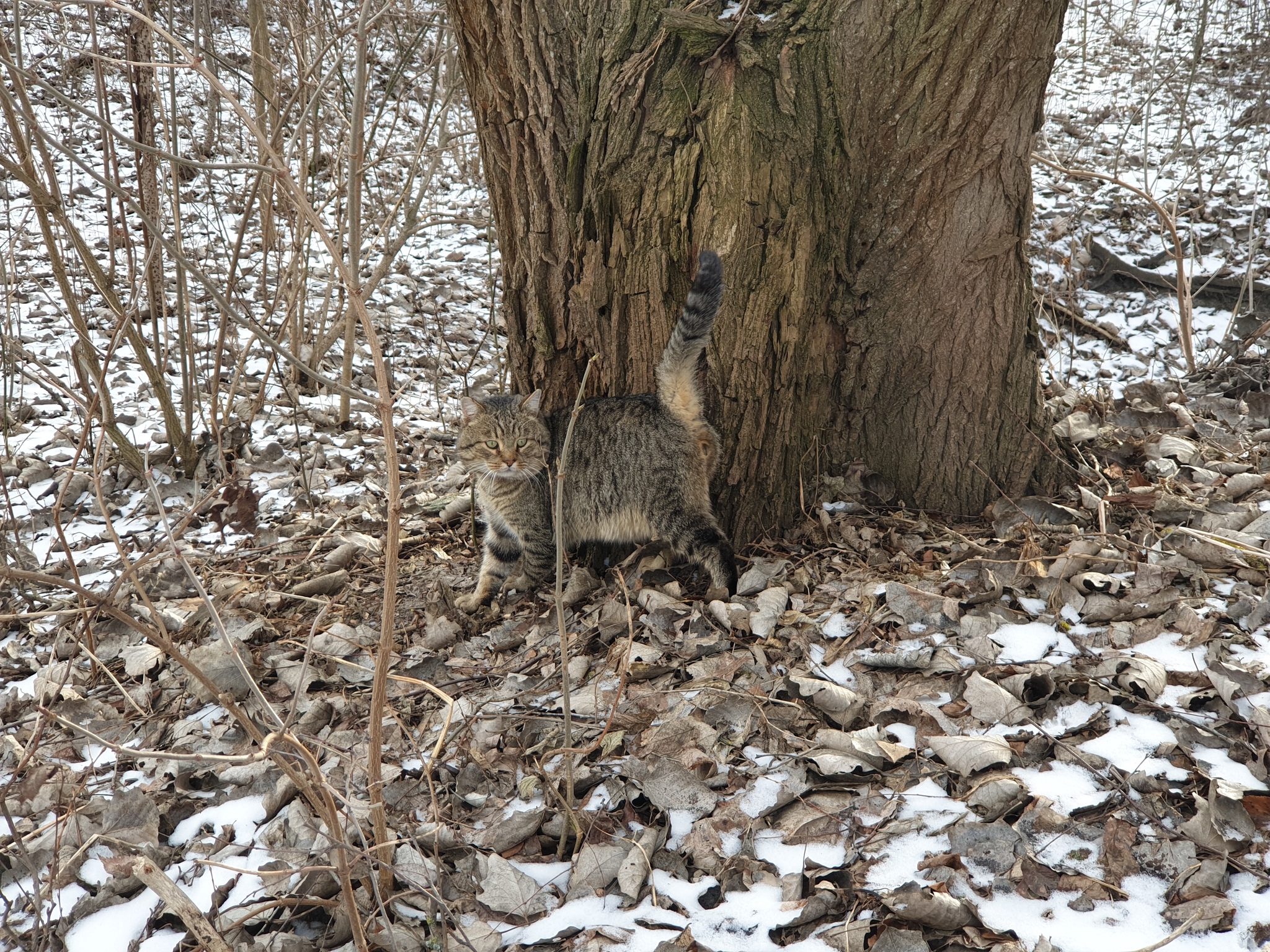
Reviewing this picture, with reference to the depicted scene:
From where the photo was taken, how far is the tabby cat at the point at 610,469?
3385mm

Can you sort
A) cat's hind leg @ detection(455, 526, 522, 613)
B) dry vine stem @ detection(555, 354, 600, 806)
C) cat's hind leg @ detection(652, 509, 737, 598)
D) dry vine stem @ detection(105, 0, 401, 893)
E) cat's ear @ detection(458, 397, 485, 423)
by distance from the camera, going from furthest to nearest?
cat's ear @ detection(458, 397, 485, 423)
cat's hind leg @ detection(455, 526, 522, 613)
cat's hind leg @ detection(652, 509, 737, 598)
dry vine stem @ detection(555, 354, 600, 806)
dry vine stem @ detection(105, 0, 401, 893)

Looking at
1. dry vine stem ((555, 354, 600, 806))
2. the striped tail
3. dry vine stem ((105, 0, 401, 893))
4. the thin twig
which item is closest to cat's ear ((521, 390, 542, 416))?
the striped tail

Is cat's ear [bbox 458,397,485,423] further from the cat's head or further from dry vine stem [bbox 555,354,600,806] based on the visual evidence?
dry vine stem [bbox 555,354,600,806]

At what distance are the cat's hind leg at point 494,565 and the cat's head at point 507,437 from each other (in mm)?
276

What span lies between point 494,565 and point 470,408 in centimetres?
72

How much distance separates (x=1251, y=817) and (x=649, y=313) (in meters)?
2.41

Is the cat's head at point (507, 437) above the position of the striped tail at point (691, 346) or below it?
below

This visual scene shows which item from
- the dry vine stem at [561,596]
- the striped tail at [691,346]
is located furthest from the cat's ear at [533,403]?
the dry vine stem at [561,596]

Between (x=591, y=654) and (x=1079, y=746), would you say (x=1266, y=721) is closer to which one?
(x=1079, y=746)

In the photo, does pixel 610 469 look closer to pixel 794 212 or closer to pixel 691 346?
pixel 691 346

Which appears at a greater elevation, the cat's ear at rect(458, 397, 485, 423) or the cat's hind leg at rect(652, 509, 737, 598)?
the cat's ear at rect(458, 397, 485, 423)

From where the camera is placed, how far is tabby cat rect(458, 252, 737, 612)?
133 inches

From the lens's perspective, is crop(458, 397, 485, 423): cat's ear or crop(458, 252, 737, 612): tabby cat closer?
crop(458, 252, 737, 612): tabby cat

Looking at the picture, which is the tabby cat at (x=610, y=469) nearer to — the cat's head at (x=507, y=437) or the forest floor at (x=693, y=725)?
the cat's head at (x=507, y=437)
